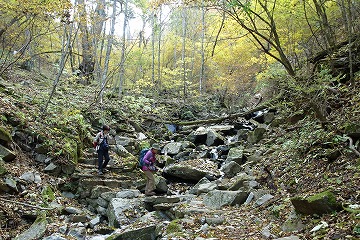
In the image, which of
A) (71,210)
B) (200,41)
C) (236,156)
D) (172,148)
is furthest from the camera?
(200,41)

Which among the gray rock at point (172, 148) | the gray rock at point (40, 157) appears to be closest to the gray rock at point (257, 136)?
the gray rock at point (172, 148)

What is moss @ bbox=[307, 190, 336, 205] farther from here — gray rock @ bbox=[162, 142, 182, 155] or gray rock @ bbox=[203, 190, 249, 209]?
gray rock @ bbox=[162, 142, 182, 155]

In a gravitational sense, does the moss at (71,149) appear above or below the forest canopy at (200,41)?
below

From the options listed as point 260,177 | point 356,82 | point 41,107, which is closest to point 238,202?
point 260,177

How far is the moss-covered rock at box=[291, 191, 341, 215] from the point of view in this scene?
14.0 ft

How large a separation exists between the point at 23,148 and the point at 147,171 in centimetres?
347

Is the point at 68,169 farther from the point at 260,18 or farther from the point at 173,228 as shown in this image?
the point at 260,18

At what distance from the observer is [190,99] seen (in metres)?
21.0

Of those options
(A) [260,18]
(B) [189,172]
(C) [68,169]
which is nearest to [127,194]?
(C) [68,169]

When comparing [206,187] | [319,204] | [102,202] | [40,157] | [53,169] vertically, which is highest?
[319,204]

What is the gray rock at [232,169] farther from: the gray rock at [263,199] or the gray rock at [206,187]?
the gray rock at [263,199]

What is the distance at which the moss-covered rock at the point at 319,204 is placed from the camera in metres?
4.25

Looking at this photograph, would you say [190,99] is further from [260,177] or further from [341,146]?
[341,146]

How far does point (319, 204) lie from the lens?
14.2ft
